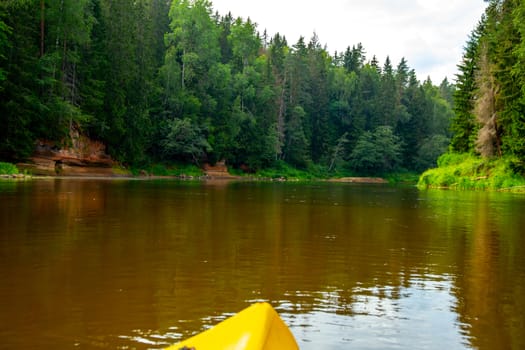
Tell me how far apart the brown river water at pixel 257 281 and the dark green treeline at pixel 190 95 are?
32105 millimetres

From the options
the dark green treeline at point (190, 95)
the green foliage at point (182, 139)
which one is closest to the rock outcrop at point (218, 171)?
the dark green treeline at point (190, 95)

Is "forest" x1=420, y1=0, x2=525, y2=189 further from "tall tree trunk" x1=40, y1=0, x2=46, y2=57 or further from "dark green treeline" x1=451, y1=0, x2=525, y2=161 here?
"tall tree trunk" x1=40, y1=0, x2=46, y2=57

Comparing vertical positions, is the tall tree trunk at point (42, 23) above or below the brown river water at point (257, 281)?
above

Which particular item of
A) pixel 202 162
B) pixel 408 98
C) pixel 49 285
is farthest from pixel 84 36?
pixel 408 98

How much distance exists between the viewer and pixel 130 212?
1631cm

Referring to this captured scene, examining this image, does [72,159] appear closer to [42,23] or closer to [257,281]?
[42,23]

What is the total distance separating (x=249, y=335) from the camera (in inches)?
127

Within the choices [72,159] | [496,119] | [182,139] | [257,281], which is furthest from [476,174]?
[257,281]

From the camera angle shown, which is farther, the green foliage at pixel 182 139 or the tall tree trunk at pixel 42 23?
the green foliage at pixel 182 139

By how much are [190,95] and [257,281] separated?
61091 mm

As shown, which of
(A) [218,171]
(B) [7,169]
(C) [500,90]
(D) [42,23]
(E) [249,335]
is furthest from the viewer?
(A) [218,171]

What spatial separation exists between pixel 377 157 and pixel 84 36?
62909mm

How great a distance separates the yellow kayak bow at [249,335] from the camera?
3.20 metres

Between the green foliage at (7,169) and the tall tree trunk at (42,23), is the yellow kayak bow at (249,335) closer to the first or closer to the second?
the green foliage at (7,169)
